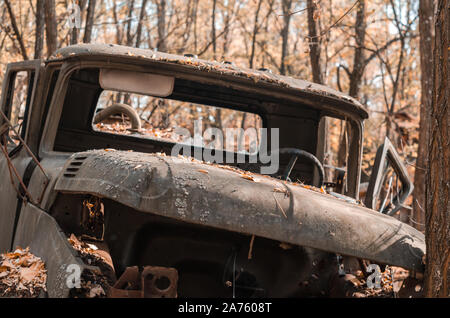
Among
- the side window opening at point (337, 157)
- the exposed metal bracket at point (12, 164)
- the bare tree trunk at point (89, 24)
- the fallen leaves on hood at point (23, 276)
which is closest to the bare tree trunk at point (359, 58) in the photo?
the side window opening at point (337, 157)

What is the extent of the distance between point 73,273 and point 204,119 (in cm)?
1979

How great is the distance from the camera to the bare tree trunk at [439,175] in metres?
2.78

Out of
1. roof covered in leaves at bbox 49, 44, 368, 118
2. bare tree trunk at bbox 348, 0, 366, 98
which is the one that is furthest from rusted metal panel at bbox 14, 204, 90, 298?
bare tree trunk at bbox 348, 0, 366, 98

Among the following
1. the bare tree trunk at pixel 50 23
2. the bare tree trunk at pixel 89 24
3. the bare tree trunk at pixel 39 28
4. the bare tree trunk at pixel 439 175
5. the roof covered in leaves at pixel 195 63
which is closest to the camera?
the bare tree trunk at pixel 439 175

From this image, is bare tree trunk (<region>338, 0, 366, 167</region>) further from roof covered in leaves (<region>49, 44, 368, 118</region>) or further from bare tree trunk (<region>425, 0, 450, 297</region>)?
bare tree trunk (<region>425, 0, 450, 297</region>)

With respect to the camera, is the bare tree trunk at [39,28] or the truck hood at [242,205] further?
A: the bare tree trunk at [39,28]

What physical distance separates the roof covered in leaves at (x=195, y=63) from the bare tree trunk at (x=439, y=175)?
142cm

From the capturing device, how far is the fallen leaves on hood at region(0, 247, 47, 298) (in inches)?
111

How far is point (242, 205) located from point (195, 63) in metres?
1.73

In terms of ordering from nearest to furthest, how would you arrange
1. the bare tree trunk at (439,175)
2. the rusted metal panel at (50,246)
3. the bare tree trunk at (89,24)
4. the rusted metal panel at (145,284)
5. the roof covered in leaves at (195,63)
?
the rusted metal panel at (145,284)
the rusted metal panel at (50,246)
the bare tree trunk at (439,175)
the roof covered in leaves at (195,63)
the bare tree trunk at (89,24)

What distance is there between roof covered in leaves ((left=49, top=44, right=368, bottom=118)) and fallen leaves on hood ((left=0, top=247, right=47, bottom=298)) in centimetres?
151

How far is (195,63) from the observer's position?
4.10m

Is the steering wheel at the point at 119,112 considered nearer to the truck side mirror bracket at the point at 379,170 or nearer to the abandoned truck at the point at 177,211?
the abandoned truck at the point at 177,211
